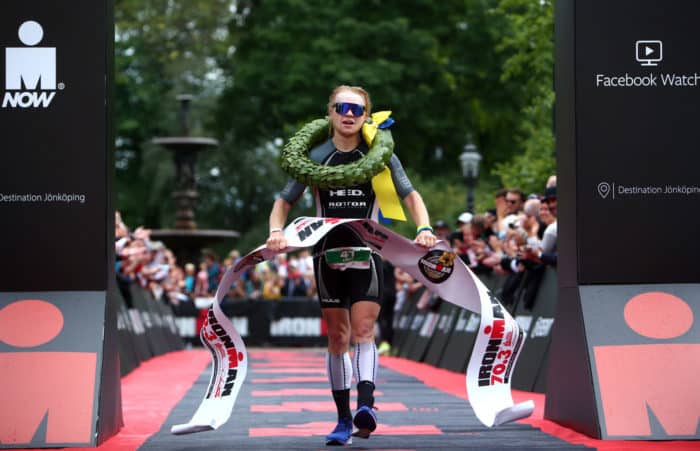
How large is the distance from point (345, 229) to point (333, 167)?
43cm

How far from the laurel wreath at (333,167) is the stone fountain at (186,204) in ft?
86.4

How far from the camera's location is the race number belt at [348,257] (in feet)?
28.5

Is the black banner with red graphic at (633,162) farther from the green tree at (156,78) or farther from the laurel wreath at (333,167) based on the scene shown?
the green tree at (156,78)

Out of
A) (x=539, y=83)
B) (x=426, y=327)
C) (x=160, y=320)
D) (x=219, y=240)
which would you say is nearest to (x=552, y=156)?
(x=539, y=83)

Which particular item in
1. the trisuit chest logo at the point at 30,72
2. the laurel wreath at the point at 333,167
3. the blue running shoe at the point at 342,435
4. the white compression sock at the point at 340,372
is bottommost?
the blue running shoe at the point at 342,435

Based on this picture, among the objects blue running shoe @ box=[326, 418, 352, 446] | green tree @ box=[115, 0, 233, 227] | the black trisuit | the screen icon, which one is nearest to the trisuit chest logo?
the black trisuit

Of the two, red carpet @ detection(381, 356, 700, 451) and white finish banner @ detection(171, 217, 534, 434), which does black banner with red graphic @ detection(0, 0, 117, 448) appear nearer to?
white finish banner @ detection(171, 217, 534, 434)

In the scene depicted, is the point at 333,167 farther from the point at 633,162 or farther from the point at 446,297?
the point at 633,162

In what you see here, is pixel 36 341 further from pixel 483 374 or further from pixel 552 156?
pixel 552 156

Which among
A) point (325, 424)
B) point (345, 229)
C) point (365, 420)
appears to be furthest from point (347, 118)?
point (325, 424)

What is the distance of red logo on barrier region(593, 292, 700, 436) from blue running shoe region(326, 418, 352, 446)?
1.71m

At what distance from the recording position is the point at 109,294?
9125 mm

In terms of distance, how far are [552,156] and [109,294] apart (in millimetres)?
17589

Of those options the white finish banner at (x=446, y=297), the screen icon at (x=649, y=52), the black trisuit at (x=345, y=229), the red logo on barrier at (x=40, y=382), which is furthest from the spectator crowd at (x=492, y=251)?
the red logo on barrier at (x=40, y=382)
